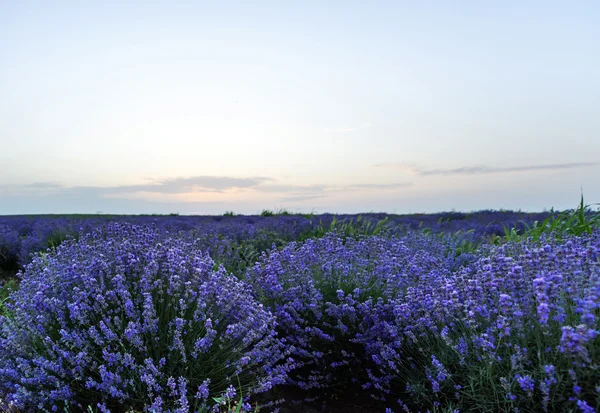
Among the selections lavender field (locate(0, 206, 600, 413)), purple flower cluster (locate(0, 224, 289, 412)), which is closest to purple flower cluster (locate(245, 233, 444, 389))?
lavender field (locate(0, 206, 600, 413))

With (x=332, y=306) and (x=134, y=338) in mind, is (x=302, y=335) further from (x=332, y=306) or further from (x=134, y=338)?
(x=134, y=338)

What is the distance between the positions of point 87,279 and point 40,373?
1.85 ft

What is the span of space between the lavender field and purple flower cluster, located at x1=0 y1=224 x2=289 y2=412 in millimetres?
12

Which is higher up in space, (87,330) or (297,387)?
(87,330)

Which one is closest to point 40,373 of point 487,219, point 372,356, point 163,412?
point 163,412

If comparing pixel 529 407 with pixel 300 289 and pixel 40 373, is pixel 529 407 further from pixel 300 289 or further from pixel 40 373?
pixel 40 373

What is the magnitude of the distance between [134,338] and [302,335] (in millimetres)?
1368

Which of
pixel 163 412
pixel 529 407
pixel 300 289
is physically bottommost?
pixel 163 412

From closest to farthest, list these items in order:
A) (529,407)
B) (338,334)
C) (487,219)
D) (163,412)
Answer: (529,407), (163,412), (338,334), (487,219)

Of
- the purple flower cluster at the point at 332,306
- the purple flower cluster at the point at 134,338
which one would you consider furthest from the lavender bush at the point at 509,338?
the purple flower cluster at the point at 134,338

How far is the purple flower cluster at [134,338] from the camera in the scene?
2.73 metres

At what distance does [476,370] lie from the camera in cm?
267

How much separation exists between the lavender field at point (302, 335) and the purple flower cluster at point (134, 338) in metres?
0.01

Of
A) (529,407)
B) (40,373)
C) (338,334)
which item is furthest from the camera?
(338,334)
